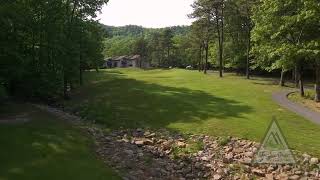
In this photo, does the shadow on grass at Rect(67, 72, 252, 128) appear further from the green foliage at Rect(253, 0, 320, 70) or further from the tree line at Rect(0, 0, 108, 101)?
the green foliage at Rect(253, 0, 320, 70)

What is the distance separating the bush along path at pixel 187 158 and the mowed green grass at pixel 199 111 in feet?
5.41

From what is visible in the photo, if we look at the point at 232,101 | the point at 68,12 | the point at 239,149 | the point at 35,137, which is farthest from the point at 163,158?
the point at 68,12

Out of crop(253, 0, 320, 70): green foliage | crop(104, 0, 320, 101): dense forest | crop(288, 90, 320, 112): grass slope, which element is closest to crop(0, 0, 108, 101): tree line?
crop(104, 0, 320, 101): dense forest

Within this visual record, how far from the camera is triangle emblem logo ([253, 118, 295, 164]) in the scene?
931 inches

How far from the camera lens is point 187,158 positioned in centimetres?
2488

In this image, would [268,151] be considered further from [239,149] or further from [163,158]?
[163,158]

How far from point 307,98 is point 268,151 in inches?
848

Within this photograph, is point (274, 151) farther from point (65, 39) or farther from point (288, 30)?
point (65, 39)

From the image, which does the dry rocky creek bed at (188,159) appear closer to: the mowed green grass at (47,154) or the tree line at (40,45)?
the mowed green grass at (47,154)

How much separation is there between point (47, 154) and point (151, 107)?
1878 cm

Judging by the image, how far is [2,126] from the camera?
93.7 ft

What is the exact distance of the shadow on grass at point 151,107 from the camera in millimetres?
35188

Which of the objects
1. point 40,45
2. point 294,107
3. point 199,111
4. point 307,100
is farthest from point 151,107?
point 307,100

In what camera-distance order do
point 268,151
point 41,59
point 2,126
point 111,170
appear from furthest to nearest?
point 41,59, point 2,126, point 268,151, point 111,170
